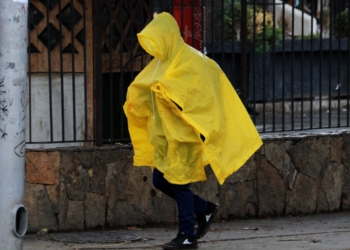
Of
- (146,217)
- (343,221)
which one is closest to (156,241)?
(146,217)

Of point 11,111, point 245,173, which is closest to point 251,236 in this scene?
point 245,173

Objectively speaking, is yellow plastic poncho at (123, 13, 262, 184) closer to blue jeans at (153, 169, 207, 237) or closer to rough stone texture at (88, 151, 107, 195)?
blue jeans at (153, 169, 207, 237)

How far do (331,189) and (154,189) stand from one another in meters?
1.74

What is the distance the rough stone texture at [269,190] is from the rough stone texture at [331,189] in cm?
41

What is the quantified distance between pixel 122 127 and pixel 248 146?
5.04 feet

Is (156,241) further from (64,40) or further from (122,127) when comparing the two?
(64,40)

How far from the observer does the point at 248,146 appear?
19.3 ft

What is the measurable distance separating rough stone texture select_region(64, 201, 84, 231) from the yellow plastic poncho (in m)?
1.20

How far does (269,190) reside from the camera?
7387mm

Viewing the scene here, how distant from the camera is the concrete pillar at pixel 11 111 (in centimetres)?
475

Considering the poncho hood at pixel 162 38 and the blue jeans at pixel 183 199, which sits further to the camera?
the blue jeans at pixel 183 199

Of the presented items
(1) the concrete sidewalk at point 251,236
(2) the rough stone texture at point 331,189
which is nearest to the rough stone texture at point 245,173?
(1) the concrete sidewalk at point 251,236

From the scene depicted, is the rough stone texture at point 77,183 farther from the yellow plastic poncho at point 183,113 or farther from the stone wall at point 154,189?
the yellow plastic poncho at point 183,113

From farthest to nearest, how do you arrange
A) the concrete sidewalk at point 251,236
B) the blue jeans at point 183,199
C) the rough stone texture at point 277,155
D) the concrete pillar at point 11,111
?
the rough stone texture at point 277,155
the concrete sidewalk at point 251,236
the blue jeans at point 183,199
the concrete pillar at point 11,111
